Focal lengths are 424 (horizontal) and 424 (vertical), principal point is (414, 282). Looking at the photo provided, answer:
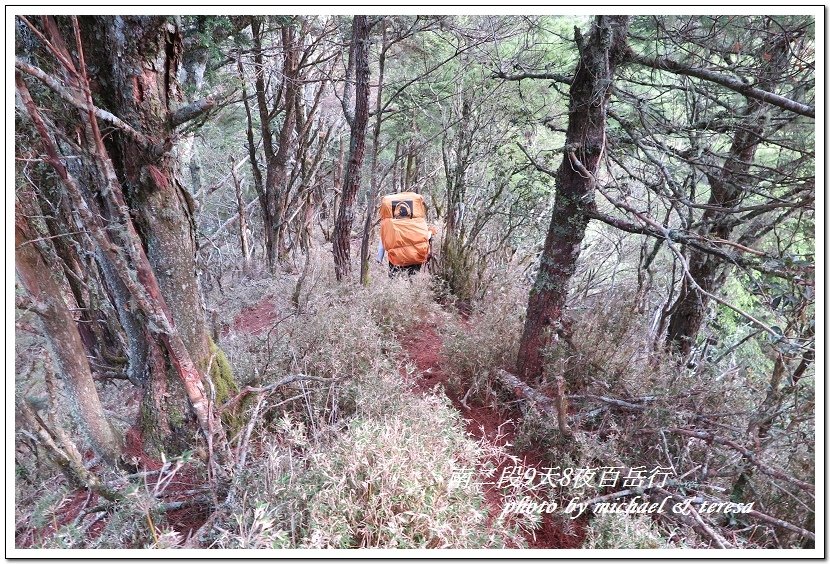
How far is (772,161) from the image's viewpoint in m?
2.83

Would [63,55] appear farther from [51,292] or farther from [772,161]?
[772,161]

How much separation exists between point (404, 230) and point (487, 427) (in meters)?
3.44

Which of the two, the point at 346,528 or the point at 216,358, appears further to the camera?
the point at 216,358

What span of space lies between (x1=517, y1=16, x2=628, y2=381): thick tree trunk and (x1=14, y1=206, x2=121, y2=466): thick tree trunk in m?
3.02

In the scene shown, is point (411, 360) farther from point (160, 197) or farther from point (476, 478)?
point (160, 197)

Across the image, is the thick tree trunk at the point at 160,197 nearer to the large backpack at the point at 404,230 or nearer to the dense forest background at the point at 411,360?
the dense forest background at the point at 411,360

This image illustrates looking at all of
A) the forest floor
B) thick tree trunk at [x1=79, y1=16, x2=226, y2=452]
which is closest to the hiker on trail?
the forest floor

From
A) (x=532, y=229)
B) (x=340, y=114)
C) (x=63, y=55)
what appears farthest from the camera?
(x=340, y=114)

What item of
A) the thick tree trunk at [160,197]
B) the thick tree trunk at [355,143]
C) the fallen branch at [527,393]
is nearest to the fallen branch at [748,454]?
the fallen branch at [527,393]

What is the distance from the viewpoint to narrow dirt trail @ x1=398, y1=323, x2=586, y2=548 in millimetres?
2328

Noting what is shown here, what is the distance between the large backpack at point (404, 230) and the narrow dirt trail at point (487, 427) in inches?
53.1

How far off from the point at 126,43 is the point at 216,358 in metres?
1.94

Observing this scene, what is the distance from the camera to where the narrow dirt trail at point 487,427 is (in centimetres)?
233

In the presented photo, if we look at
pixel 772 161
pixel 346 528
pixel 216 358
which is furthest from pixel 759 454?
pixel 216 358
